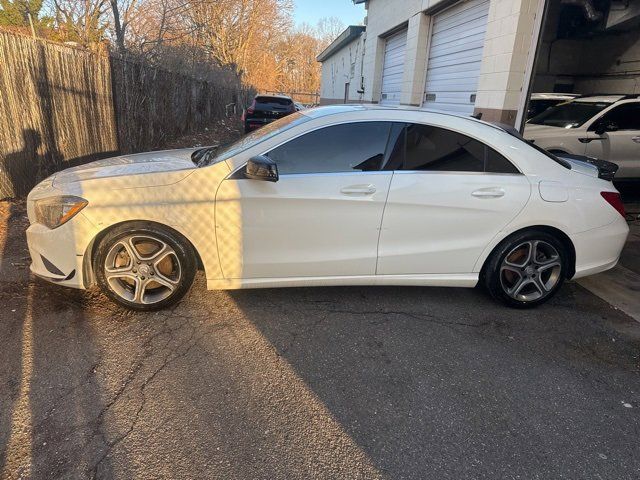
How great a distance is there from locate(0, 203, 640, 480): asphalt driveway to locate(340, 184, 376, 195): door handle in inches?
39.2

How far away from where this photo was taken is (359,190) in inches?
133

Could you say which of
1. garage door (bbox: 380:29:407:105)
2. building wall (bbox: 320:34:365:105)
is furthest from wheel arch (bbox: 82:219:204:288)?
building wall (bbox: 320:34:365:105)

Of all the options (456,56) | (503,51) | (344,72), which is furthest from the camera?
(344,72)

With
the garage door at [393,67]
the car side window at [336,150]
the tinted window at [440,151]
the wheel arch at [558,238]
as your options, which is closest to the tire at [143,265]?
the car side window at [336,150]

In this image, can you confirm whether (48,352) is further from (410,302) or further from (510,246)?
(510,246)

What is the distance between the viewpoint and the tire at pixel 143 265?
3.24 meters

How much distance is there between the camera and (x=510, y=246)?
12.1 feet

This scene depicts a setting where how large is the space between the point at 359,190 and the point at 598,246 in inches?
86.3

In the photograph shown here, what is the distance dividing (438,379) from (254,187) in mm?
1838

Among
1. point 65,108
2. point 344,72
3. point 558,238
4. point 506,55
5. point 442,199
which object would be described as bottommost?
point 558,238

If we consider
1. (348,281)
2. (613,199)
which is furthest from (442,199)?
(613,199)

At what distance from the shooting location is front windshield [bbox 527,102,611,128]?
812 centimetres

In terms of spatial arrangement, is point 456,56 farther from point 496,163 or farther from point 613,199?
point 496,163

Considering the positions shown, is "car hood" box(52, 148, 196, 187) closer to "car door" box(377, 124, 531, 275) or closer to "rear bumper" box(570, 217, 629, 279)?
"car door" box(377, 124, 531, 275)
